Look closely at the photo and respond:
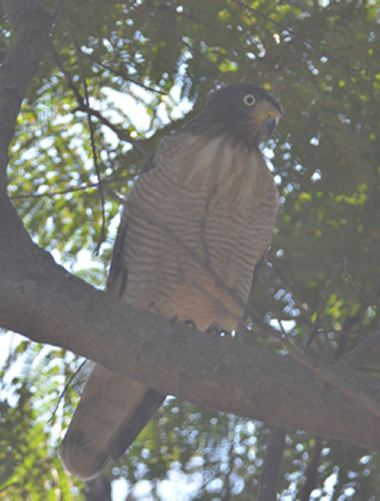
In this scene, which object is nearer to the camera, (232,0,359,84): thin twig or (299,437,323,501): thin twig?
(232,0,359,84): thin twig

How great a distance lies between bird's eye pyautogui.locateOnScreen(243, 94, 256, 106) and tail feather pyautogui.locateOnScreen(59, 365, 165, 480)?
6.42ft

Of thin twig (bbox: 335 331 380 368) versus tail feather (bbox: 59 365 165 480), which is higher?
thin twig (bbox: 335 331 380 368)

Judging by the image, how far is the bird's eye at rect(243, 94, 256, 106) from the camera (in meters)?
4.26

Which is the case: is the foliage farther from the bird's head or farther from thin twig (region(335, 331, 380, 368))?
thin twig (region(335, 331, 380, 368))

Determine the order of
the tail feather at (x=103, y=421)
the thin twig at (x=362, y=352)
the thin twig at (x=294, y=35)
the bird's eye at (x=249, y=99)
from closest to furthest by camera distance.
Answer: the thin twig at (x=362, y=352) → the thin twig at (x=294, y=35) → the tail feather at (x=103, y=421) → the bird's eye at (x=249, y=99)

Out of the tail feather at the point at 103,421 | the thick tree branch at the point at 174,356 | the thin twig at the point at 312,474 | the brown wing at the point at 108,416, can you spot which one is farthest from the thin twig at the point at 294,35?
the tail feather at the point at 103,421

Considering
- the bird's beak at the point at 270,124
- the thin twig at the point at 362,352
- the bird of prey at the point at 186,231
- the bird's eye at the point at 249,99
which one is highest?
the bird's eye at the point at 249,99

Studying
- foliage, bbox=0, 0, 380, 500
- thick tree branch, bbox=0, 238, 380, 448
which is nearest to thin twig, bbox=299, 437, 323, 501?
foliage, bbox=0, 0, 380, 500

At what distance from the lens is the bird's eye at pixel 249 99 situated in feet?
14.0

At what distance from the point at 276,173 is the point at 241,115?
464mm

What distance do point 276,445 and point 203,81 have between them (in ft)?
7.59

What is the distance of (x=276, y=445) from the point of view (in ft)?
11.2

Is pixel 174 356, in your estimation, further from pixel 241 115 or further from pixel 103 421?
pixel 241 115

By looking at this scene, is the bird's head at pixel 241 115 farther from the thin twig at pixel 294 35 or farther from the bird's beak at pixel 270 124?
the thin twig at pixel 294 35
